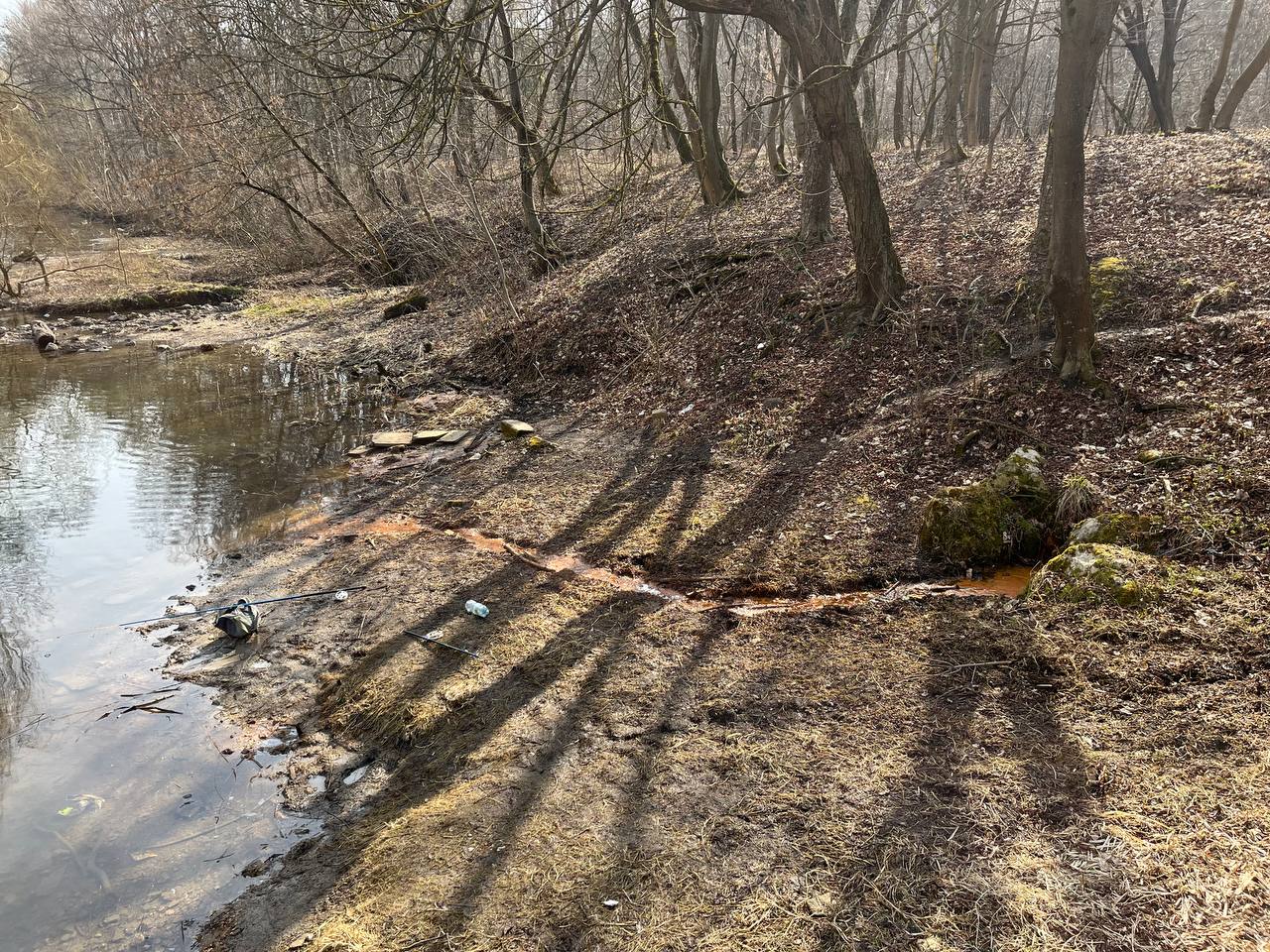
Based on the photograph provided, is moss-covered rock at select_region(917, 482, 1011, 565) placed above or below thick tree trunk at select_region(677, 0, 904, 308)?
below

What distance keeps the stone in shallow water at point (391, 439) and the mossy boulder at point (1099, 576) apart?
23.3ft

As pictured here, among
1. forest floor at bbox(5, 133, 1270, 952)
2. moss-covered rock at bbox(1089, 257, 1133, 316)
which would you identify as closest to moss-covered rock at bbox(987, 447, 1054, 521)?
forest floor at bbox(5, 133, 1270, 952)

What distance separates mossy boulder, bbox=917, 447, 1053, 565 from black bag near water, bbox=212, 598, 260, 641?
4.83m

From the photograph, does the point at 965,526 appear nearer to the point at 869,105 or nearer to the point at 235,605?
the point at 235,605

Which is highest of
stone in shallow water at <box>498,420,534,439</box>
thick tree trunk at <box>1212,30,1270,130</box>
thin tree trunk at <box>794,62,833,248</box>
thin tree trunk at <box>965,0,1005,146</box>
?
thin tree trunk at <box>965,0,1005,146</box>

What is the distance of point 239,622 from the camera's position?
5625 millimetres

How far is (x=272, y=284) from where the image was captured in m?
20.9

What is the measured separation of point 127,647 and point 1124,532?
22.4 feet

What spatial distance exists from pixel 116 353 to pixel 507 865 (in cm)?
1585

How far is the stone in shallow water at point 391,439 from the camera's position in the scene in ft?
31.6

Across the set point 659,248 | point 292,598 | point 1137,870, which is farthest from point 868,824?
point 659,248

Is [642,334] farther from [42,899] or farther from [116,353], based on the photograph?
[116,353]

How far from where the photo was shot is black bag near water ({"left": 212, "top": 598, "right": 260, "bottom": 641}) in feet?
18.4

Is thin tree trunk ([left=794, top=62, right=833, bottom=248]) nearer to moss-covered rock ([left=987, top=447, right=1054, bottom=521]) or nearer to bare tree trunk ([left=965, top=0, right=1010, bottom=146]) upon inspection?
bare tree trunk ([left=965, top=0, right=1010, bottom=146])
